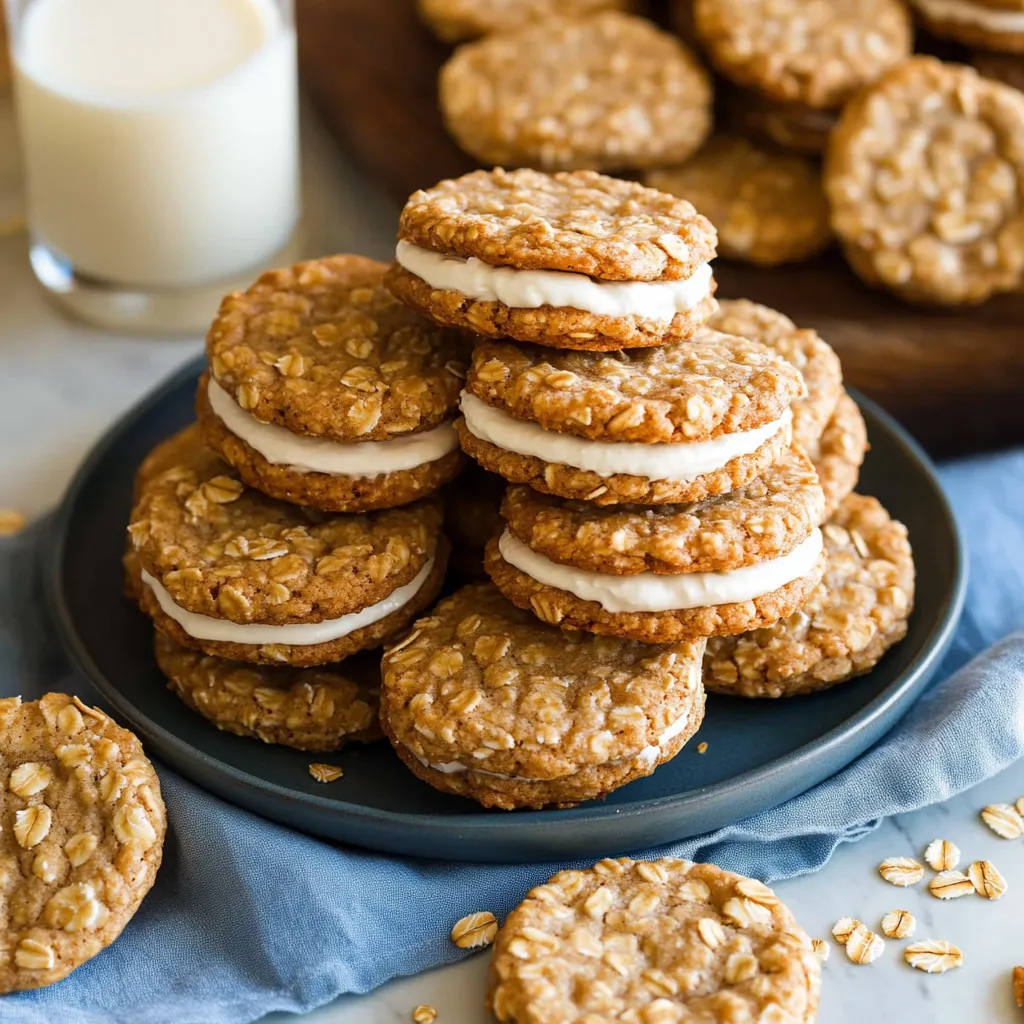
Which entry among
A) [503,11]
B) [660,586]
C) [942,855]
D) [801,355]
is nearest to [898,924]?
[942,855]

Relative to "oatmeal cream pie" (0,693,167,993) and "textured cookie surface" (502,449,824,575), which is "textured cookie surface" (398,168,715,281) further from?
"oatmeal cream pie" (0,693,167,993)

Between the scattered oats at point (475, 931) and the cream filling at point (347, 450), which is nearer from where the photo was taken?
the scattered oats at point (475, 931)

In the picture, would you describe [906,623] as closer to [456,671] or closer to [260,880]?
[456,671]

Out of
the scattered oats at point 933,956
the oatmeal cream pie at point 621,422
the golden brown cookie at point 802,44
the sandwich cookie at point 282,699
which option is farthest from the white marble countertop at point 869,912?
the golden brown cookie at point 802,44

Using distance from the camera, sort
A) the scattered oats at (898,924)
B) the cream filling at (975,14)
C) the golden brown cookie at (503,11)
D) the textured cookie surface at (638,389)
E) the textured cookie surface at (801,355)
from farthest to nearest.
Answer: the golden brown cookie at (503,11), the cream filling at (975,14), the textured cookie surface at (801,355), the scattered oats at (898,924), the textured cookie surface at (638,389)

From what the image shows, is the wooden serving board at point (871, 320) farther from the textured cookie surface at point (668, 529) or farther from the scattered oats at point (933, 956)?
the scattered oats at point (933, 956)

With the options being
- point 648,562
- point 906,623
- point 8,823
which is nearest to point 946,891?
point 906,623

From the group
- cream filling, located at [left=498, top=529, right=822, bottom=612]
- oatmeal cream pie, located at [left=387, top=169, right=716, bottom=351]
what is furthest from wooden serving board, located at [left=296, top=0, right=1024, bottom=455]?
cream filling, located at [left=498, top=529, right=822, bottom=612]
